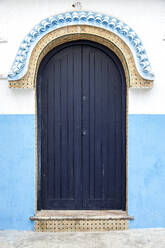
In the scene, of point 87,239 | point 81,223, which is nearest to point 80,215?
point 81,223

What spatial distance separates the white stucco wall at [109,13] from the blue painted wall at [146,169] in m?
0.20

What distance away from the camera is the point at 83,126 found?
13.3 ft

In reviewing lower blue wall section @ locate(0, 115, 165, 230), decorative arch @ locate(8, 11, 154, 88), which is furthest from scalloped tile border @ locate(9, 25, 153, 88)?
lower blue wall section @ locate(0, 115, 165, 230)

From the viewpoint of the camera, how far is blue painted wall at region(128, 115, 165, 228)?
3781 mm

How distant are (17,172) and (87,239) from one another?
140 cm

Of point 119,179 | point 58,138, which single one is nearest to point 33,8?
point 58,138

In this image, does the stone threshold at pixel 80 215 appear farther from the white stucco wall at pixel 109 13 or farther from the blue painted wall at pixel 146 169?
the white stucco wall at pixel 109 13

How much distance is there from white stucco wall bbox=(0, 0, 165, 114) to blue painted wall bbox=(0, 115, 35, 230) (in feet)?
0.69

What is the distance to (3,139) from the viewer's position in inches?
151

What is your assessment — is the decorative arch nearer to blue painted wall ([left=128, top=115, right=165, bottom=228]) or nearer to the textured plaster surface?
blue painted wall ([left=128, top=115, right=165, bottom=228])

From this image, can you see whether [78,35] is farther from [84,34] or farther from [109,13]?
[109,13]

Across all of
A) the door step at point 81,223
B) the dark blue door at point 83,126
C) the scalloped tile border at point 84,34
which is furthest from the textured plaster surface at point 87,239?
the scalloped tile border at point 84,34

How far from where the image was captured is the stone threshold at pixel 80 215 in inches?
147

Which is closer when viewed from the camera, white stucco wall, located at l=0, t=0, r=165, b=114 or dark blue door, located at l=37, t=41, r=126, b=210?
white stucco wall, located at l=0, t=0, r=165, b=114
